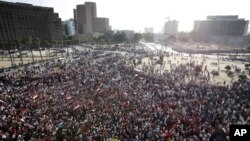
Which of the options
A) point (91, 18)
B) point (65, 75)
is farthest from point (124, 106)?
point (91, 18)

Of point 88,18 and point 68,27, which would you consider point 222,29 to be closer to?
point 68,27

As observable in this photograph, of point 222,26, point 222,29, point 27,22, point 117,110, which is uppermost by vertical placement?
point 222,26

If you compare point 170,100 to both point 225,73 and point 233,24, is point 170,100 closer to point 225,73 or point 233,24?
point 225,73

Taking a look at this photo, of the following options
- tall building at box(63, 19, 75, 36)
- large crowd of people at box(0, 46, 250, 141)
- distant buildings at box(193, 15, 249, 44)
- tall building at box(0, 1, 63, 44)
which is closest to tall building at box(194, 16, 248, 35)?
distant buildings at box(193, 15, 249, 44)

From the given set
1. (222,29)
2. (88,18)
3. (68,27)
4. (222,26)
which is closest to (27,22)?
(68,27)

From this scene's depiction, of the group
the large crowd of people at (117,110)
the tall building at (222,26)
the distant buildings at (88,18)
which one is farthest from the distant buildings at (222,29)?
the large crowd of people at (117,110)
